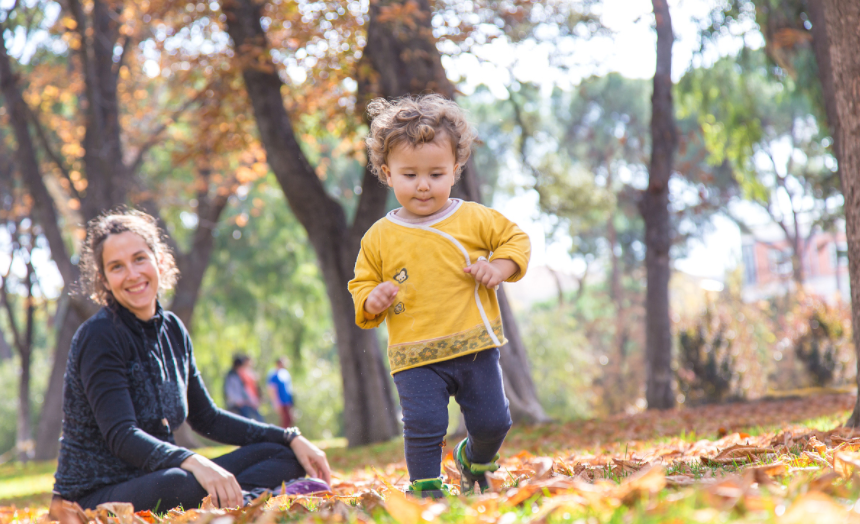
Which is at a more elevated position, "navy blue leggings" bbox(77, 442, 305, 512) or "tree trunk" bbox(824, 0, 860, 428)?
"tree trunk" bbox(824, 0, 860, 428)

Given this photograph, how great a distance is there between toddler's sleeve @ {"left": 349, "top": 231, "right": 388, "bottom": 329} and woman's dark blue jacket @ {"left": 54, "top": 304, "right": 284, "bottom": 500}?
3.18ft

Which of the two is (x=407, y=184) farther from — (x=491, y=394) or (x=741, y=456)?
(x=741, y=456)

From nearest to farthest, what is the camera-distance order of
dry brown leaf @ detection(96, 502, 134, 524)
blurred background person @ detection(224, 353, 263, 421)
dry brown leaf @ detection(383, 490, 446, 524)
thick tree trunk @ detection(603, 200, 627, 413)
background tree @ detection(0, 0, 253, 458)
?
dry brown leaf @ detection(383, 490, 446, 524) → dry brown leaf @ detection(96, 502, 134, 524) → background tree @ detection(0, 0, 253, 458) → blurred background person @ detection(224, 353, 263, 421) → thick tree trunk @ detection(603, 200, 627, 413)

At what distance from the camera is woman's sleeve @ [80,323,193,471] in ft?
10.1

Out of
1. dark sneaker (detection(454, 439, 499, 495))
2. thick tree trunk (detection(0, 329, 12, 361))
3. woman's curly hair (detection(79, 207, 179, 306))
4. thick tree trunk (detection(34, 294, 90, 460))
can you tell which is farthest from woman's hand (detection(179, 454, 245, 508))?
thick tree trunk (detection(0, 329, 12, 361))

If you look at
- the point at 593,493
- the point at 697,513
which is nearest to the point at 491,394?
the point at 593,493

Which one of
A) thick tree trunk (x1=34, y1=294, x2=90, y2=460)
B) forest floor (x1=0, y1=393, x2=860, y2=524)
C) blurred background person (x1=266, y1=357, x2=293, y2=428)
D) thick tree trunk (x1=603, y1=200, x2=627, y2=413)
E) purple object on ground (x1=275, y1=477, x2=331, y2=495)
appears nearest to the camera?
forest floor (x1=0, y1=393, x2=860, y2=524)

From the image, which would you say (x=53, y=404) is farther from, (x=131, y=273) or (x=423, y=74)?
(x=131, y=273)

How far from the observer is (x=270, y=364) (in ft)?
74.4

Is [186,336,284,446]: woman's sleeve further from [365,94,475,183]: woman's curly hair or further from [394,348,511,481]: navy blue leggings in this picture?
[365,94,475,183]: woman's curly hair

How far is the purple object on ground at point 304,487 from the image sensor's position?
333 cm

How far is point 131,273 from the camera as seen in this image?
3510 mm

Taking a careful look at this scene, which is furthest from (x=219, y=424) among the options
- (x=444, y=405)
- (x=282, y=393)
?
(x=282, y=393)

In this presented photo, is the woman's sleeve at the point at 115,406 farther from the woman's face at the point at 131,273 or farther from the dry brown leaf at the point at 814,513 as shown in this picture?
the dry brown leaf at the point at 814,513
